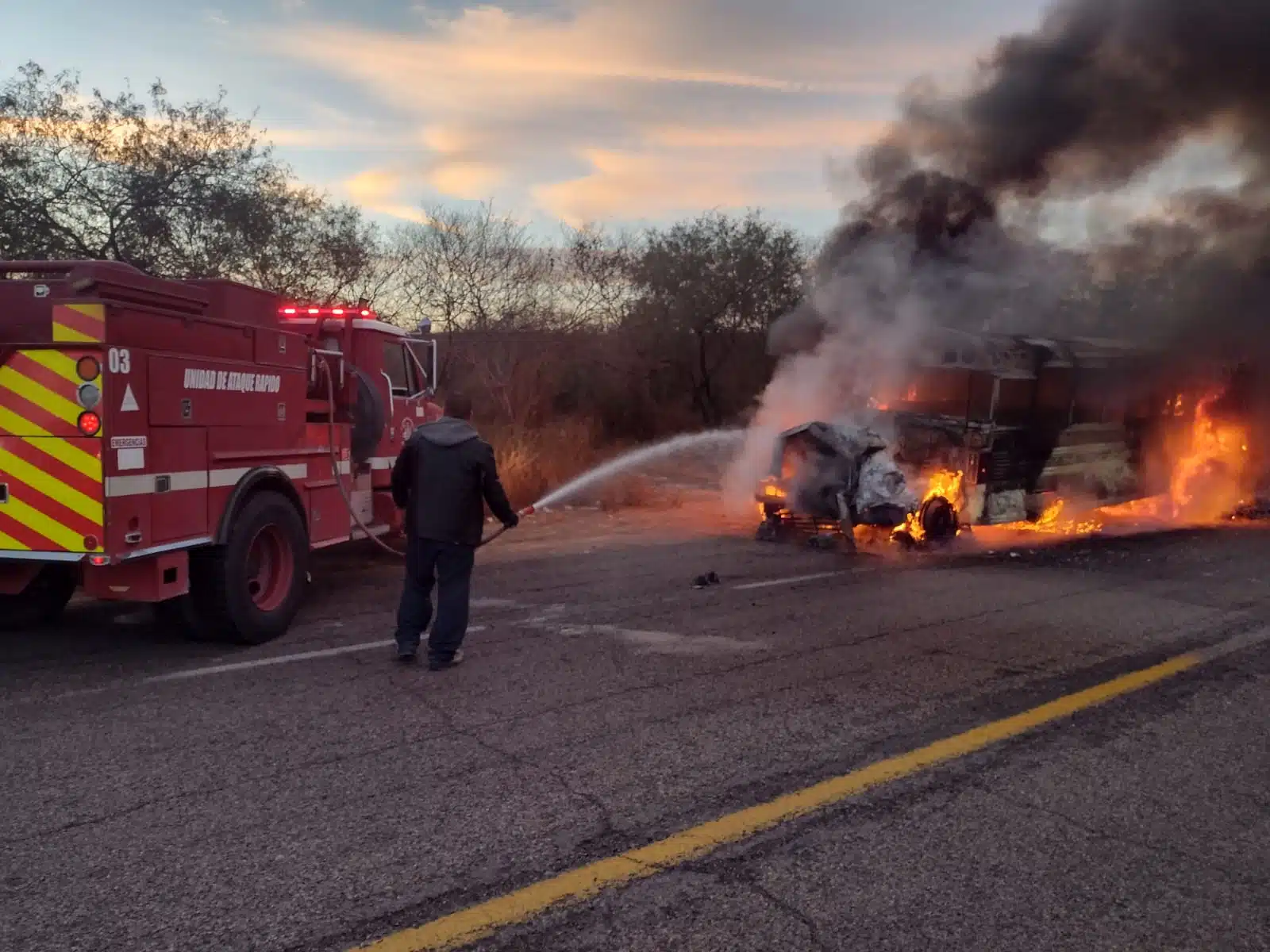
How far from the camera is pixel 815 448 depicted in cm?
1098

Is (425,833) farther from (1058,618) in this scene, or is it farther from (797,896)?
(1058,618)

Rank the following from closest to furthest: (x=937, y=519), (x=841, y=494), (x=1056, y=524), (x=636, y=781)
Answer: (x=636, y=781) → (x=841, y=494) → (x=937, y=519) → (x=1056, y=524)

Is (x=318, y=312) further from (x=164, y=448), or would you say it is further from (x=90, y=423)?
(x=90, y=423)

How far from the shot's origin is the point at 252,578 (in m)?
6.73

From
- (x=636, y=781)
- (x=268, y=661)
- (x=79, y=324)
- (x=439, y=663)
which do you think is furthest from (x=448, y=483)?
(x=636, y=781)

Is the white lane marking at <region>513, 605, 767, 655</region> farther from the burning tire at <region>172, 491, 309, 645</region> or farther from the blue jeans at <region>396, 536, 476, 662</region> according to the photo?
the burning tire at <region>172, 491, 309, 645</region>

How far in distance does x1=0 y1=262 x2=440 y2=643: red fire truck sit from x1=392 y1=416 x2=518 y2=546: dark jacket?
48.7 inches

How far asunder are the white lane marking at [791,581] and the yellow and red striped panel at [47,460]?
16.4ft

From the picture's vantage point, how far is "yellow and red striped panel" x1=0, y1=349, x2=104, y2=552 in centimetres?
539

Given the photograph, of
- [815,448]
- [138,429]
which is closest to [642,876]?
[138,429]

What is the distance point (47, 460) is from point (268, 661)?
1659 mm

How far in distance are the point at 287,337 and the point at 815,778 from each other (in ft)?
15.8

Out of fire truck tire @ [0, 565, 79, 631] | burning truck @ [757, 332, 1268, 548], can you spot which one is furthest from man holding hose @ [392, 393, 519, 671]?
burning truck @ [757, 332, 1268, 548]

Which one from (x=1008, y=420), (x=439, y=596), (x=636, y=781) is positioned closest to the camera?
(x=636, y=781)
